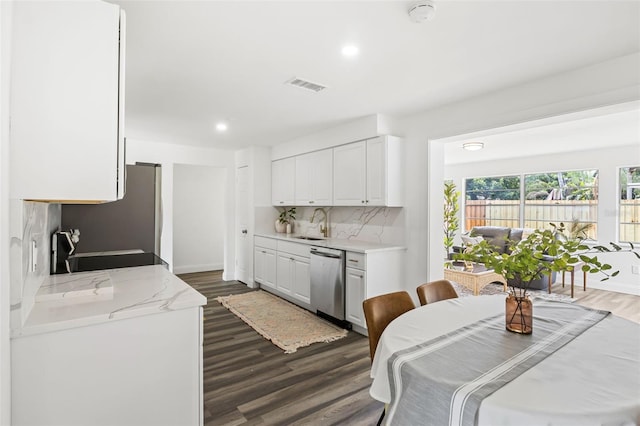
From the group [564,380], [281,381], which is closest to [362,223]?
[281,381]

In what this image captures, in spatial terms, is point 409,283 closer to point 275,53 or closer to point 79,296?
point 275,53

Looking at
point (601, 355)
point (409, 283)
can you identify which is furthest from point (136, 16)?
point (409, 283)

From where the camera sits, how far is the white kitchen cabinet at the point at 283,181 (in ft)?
17.6

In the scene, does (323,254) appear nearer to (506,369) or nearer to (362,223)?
(362,223)

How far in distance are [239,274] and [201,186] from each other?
2156mm

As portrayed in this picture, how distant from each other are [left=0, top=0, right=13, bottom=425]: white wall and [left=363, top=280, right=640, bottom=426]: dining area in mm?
1366

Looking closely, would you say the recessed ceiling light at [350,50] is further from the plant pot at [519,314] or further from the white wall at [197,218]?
the white wall at [197,218]

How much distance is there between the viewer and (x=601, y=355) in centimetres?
138

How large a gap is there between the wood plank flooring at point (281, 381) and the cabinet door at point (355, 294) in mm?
191

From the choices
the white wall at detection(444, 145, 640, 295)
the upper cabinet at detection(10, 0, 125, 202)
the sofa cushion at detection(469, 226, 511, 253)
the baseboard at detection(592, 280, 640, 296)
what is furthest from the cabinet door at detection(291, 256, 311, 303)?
the baseboard at detection(592, 280, 640, 296)

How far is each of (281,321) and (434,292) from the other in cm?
222

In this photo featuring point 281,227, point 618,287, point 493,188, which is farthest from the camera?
point 493,188

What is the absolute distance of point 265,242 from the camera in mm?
5441

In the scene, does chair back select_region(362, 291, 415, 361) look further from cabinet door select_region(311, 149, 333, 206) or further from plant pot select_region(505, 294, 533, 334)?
cabinet door select_region(311, 149, 333, 206)
